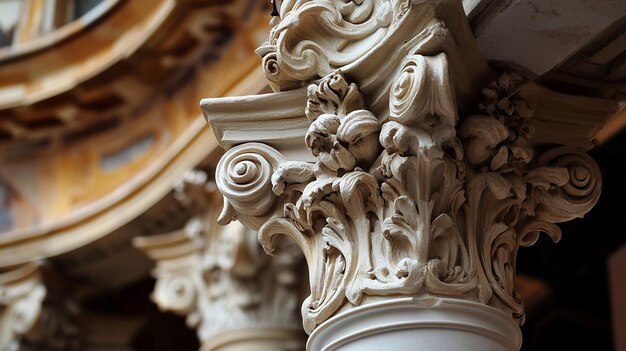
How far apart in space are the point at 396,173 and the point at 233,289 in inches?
130

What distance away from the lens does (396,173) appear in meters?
2.91

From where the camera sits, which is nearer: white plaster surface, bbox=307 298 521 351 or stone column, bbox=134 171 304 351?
white plaster surface, bbox=307 298 521 351

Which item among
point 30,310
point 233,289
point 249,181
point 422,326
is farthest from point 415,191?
point 30,310

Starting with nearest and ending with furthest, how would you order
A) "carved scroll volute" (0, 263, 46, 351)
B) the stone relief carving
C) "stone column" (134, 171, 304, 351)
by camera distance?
1. the stone relief carving
2. "stone column" (134, 171, 304, 351)
3. "carved scroll volute" (0, 263, 46, 351)

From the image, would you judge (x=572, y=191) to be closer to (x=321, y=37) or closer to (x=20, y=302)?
(x=321, y=37)

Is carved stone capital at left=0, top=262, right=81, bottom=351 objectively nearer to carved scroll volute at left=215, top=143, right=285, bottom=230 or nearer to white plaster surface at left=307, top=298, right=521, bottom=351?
carved scroll volute at left=215, top=143, right=285, bottom=230

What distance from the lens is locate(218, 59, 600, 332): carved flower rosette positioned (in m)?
2.89

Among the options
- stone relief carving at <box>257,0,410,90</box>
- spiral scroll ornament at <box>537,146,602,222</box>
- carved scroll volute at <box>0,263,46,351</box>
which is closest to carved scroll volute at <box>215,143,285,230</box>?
stone relief carving at <box>257,0,410,90</box>

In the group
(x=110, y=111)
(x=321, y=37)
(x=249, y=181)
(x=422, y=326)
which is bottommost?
(x=422, y=326)

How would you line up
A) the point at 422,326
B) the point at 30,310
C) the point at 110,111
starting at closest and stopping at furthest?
the point at 422,326 → the point at 30,310 → the point at 110,111

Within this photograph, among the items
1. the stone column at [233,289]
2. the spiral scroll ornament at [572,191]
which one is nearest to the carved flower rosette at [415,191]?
the spiral scroll ornament at [572,191]

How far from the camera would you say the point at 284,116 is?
128 inches

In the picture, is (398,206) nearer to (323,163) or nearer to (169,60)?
(323,163)

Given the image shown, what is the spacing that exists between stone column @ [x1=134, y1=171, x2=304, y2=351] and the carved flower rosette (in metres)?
2.79
